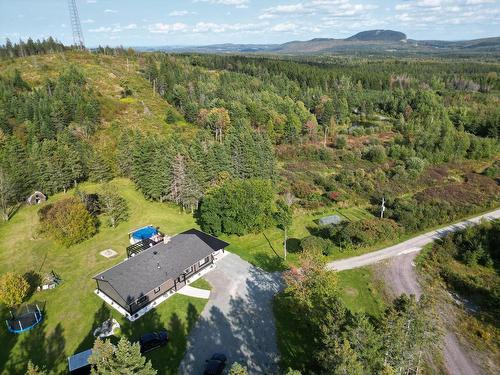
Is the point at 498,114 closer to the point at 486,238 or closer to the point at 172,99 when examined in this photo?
the point at 486,238

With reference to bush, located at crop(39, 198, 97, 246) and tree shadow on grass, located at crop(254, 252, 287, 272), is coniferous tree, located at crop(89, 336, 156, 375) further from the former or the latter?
bush, located at crop(39, 198, 97, 246)

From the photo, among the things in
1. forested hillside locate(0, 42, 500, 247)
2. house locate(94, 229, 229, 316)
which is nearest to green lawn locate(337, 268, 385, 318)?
forested hillside locate(0, 42, 500, 247)

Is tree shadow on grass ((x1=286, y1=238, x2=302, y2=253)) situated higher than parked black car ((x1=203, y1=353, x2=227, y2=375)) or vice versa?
parked black car ((x1=203, y1=353, x2=227, y2=375))

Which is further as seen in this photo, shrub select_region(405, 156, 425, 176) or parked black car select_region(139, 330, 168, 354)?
shrub select_region(405, 156, 425, 176)

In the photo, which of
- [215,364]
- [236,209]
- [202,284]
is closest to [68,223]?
[202,284]

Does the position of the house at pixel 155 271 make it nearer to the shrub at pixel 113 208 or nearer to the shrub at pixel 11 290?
the shrub at pixel 11 290
